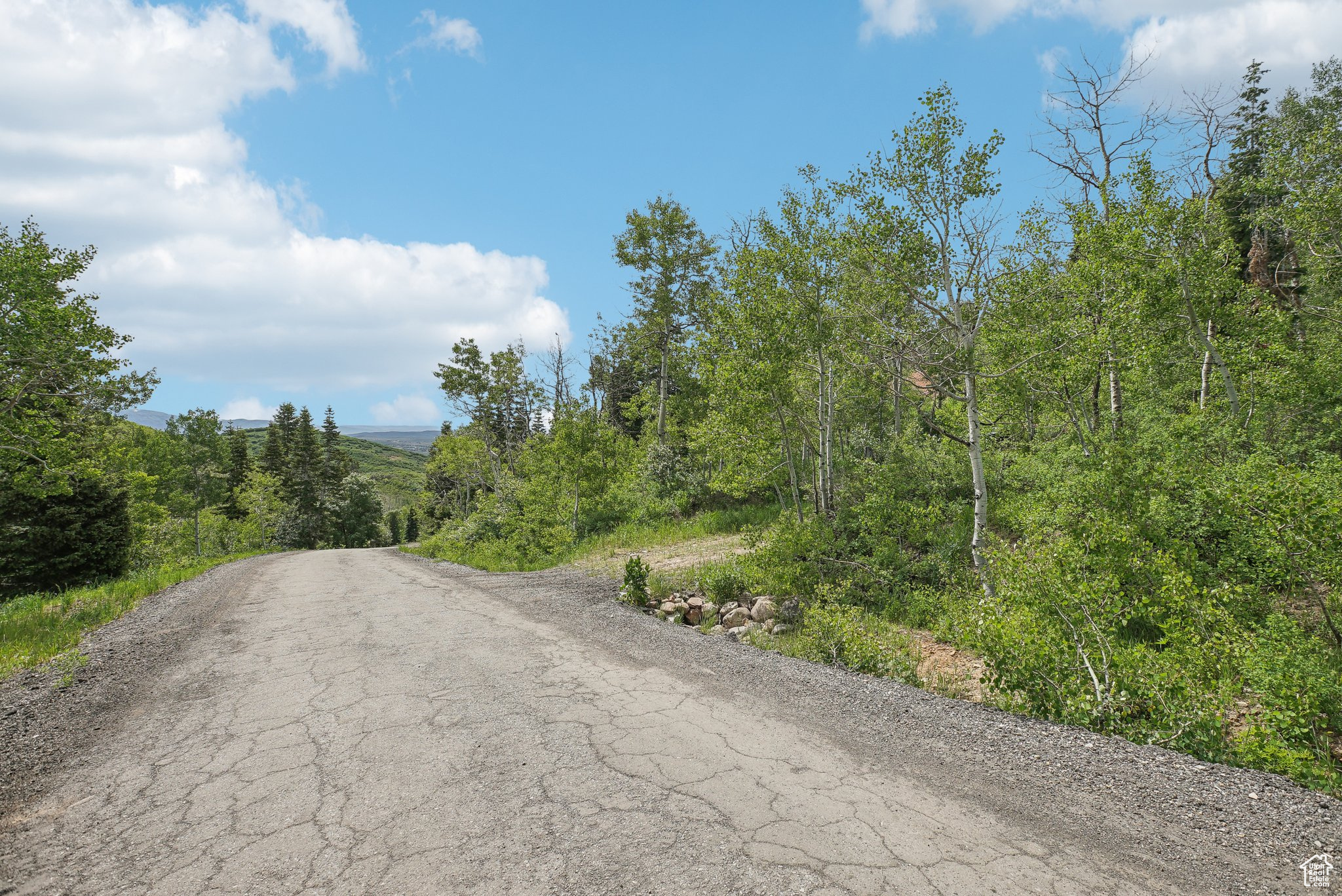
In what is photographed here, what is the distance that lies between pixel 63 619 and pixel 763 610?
11.7 metres

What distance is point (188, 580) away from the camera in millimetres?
15180

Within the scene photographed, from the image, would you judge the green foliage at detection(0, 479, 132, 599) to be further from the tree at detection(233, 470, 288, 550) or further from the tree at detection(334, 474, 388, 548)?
the tree at detection(334, 474, 388, 548)

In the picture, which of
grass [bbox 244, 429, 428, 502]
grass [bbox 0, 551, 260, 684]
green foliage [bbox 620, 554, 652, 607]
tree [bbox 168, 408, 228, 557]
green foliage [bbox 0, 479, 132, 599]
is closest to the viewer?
grass [bbox 0, 551, 260, 684]

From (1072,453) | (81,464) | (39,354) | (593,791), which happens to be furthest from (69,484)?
(1072,453)

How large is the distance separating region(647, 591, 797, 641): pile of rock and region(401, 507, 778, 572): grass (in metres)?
6.32

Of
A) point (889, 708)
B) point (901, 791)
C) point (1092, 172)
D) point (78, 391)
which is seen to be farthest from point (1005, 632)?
point (78, 391)

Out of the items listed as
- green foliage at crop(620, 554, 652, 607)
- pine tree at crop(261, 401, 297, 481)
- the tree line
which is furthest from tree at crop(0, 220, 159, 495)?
pine tree at crop(261, 401, 297, 481)

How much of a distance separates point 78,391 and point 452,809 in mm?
18647

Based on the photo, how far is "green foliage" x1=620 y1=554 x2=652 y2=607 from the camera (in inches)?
384

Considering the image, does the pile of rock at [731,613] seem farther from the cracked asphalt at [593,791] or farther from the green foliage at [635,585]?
the cracked asphalt at [593,791]

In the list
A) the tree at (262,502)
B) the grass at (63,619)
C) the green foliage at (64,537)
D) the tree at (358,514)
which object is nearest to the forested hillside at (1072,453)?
the grass at (63,619)

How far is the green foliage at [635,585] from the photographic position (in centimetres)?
976

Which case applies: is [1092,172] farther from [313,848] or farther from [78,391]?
[78,391]

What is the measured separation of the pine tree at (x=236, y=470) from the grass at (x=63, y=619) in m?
38.8
